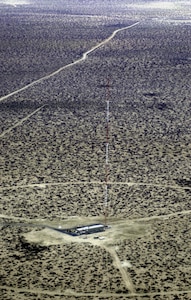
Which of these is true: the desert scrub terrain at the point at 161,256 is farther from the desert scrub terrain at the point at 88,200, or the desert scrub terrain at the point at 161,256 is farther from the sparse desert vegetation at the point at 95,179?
the desert scrub terrain at the point at 88,200

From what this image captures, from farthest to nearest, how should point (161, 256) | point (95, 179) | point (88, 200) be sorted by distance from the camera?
point (95, 179) → point (88, 200) → point (161, 256)

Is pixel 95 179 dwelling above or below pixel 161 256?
below

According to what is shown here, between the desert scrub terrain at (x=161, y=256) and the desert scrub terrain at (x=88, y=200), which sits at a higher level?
the desert scrub terrain at (x=161, y=256)

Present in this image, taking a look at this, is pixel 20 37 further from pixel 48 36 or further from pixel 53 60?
pixel 53 60

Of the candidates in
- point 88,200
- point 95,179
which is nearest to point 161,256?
point 88,200

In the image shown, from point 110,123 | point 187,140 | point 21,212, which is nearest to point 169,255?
point 21,212

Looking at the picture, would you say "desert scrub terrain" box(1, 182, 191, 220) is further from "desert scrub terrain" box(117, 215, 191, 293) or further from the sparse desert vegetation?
"desert scrub terrain" box(117, 215, 191, 293)

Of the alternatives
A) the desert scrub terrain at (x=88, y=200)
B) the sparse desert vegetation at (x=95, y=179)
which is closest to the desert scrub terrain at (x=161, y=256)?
the sparse desert vegetation at (x=95, y=179)

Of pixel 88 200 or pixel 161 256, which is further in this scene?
pixel 88 200

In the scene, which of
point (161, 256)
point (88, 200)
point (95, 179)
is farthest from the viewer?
point (95, 179)

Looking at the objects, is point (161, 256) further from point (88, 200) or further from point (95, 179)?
point (95, 179)
